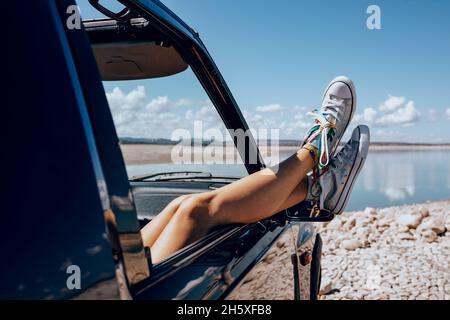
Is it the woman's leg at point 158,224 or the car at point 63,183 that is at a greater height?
the car at point 63,183

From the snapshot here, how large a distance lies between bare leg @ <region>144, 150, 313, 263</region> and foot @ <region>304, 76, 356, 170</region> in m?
0.13

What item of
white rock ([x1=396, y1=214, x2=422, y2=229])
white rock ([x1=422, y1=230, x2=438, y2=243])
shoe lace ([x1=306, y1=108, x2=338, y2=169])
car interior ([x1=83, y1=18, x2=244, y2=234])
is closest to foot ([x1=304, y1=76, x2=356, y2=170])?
shoe lace ([x1=306, y1=108, x2=338, y2=169])

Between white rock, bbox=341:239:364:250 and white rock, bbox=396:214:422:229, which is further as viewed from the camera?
white rock, bbox=396:214:422:229

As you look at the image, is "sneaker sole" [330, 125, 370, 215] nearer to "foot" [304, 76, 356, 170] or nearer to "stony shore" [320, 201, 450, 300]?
"foot" [304, 76, 356, 170]

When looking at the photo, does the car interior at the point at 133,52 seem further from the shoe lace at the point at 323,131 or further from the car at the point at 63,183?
the shoe lace at the point at 323,131

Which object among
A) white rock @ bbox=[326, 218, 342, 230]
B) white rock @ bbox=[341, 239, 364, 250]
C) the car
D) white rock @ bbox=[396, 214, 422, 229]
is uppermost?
the car

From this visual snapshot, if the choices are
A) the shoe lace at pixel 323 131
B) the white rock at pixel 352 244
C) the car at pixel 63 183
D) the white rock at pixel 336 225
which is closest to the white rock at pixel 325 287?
the white rock at pixel 352 244

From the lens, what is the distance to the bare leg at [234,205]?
1570 millimetres

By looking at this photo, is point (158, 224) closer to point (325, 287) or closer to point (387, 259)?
point (325, 287)

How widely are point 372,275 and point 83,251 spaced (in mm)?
4720

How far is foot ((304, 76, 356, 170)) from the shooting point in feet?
8.36

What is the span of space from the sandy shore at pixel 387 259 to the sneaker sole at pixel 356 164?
19.3 inches

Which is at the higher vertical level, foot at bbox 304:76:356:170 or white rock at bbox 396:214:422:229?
foot at bbox 304:76:356:170
